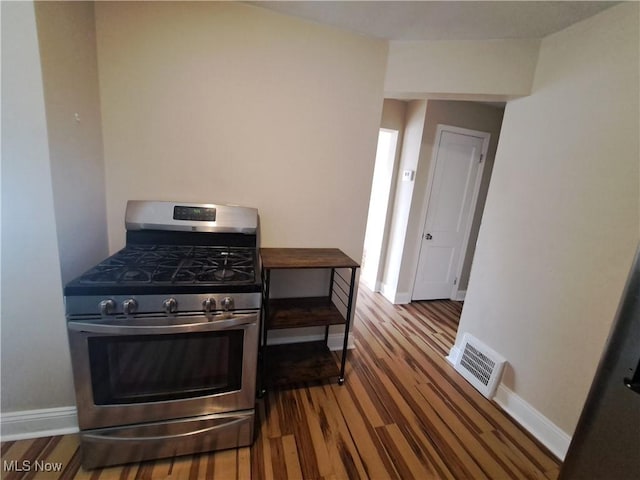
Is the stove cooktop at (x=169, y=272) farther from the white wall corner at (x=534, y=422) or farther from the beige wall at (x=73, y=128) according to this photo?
the white wall corner at (x=534, y=422)

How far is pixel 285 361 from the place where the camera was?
191cm

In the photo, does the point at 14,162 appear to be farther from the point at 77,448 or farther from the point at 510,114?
the point at 510,114

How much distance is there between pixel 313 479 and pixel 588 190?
2.13m

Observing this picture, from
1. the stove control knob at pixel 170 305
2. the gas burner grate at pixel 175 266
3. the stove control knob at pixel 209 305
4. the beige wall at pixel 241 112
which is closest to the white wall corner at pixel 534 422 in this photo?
the beige wall at pixel 241 112

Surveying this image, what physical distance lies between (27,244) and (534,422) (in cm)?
300

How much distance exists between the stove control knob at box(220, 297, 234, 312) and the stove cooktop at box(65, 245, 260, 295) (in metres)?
0.04

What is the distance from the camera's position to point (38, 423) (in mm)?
1350

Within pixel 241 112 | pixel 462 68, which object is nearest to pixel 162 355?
pixel 241 112

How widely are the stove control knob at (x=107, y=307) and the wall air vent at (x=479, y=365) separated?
238 cm

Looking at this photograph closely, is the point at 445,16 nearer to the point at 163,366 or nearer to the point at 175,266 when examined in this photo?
the point at 175,266

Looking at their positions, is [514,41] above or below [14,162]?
above

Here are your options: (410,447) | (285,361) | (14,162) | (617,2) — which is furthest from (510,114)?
(14,162)

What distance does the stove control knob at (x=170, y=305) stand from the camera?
1126 millimetres

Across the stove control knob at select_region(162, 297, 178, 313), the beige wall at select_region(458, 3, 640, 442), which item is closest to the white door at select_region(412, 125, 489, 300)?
the beige wall at select_region(458, 3, 640, 442)
